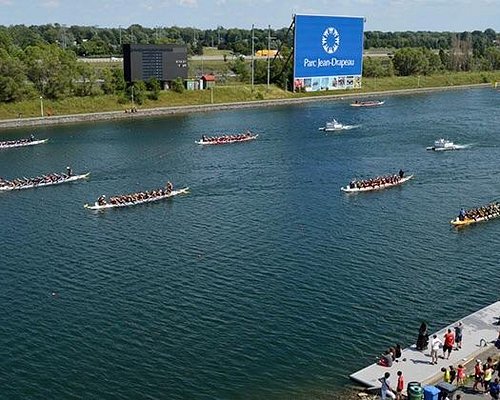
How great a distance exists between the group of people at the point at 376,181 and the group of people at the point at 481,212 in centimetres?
821

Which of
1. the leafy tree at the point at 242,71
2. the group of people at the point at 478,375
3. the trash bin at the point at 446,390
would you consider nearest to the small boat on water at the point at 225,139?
the leafy tree at the point at 242,71

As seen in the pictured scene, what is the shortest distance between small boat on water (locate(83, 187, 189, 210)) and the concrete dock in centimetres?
2514

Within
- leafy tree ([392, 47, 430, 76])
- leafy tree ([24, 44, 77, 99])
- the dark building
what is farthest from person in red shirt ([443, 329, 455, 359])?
leafy tree ([392, 47, 430, 76])

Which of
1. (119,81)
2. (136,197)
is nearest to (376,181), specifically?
(136,197)

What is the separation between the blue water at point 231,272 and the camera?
23500mm

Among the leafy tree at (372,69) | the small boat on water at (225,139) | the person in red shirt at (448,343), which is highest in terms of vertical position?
the leafy tree at (372,69)

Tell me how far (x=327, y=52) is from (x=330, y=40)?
212cm

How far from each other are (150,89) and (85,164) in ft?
128

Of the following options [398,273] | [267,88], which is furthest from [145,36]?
[398,273]

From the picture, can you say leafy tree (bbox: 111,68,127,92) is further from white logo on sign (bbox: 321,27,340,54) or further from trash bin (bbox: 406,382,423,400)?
trash bin (bbox: 406,382,423,400)

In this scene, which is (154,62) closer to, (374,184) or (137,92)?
(137,92)

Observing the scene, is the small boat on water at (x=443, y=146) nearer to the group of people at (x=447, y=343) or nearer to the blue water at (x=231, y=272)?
the blue water at (x=231, y=272)

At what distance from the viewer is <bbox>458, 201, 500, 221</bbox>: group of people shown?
39575 millimetres

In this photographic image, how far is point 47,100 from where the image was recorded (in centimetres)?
→ 9044
